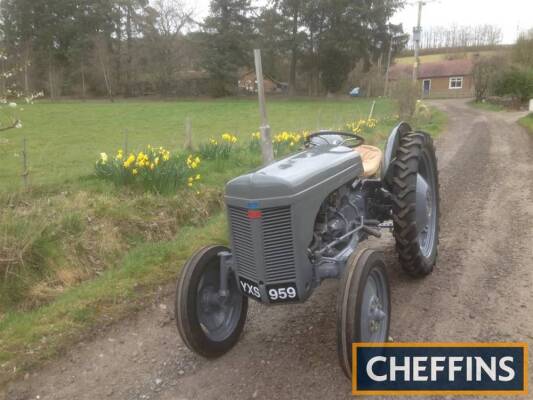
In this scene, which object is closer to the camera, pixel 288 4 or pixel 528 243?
pixel 528 243

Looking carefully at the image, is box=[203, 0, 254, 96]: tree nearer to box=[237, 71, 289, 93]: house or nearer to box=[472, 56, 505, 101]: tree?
box=[237, 71, 289, 93]: house

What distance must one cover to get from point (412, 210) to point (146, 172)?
11.4 ft

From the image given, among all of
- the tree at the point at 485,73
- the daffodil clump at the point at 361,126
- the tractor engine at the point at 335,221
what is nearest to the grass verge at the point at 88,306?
the tractor engine at the point at 335,221

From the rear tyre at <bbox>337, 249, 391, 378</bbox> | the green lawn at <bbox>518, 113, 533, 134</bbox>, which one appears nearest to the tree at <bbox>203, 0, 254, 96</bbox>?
the green lawn at <bbox>518, 113, 533, 134</bbox>

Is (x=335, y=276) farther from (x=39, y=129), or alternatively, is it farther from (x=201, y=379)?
(x=39, y=129)

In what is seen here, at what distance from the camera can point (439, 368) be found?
284 centimetres

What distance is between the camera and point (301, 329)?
10.8ft

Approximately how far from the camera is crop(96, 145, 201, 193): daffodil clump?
5738 millimetres

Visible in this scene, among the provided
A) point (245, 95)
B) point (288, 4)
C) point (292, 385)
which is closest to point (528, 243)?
point (292, 385)

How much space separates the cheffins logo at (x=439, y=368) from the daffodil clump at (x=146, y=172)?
12.2 feet

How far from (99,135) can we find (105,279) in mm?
12600

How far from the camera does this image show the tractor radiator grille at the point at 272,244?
2.65 metres

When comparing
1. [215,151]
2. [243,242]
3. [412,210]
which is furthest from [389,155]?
[215,151]

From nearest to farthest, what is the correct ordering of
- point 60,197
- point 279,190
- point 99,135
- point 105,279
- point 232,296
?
point 279,190 → point 232,296 → point 105,279 → point 60,197 → point 99,135
